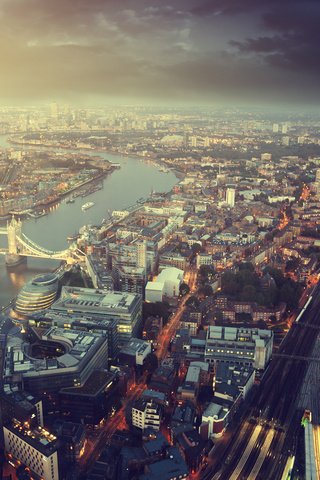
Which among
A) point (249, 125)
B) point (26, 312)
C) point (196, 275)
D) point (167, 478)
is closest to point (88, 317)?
point (26, 312)

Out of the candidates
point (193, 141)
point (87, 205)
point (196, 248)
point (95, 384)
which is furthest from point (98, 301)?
point (193, 141)

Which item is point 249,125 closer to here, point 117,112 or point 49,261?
point 117,112

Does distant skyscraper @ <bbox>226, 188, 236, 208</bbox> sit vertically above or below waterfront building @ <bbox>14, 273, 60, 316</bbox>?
above

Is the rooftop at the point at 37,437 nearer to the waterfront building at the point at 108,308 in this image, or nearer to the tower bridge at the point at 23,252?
the waterfront building at the point at 108,308

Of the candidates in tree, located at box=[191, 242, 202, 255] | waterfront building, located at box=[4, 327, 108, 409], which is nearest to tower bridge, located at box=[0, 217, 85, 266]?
tree, located at box=[191, 242, 202, 255]

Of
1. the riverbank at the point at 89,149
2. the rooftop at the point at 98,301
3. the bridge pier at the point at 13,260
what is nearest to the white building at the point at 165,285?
the rooftop at the point at 98,301

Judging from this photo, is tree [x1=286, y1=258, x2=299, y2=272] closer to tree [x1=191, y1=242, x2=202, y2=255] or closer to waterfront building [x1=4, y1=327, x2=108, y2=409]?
tree [x1=191, y1=242, x2=202, y2=255]
